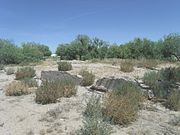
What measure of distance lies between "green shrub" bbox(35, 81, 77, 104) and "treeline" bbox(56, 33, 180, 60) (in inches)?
1900

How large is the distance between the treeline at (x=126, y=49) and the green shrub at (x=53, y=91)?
158 feet

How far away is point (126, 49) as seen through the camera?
2852 inches

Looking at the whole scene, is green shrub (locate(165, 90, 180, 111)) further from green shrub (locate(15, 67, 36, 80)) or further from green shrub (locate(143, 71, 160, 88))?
green shrub (locate(15, 67, 36, 80))

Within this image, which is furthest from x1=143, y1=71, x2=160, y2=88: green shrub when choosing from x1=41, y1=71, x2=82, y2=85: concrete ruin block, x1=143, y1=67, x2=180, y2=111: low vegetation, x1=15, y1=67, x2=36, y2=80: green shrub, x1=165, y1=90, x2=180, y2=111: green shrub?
x1=15, y1=67, x2=36, y2=80: green shrub

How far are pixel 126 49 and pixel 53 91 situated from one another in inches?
2415

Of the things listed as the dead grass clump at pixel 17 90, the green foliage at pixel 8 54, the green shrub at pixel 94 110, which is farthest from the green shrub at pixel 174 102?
the green foliage at pixel 8 54

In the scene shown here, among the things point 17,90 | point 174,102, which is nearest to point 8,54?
point 17,90

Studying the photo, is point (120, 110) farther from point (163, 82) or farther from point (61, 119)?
point (163, 82)

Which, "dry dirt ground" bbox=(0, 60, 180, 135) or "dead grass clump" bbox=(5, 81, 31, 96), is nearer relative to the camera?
"dry dirt ground" bbox=(0, 60, 180, 135)

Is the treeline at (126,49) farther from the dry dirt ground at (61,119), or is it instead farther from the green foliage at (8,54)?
the dry dirt ground at (61,119)

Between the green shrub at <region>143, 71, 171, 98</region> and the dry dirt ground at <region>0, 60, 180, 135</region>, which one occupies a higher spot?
the green shrub at <region>143, 71, 171, 98</region>

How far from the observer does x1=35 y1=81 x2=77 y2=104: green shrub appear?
39.4ft

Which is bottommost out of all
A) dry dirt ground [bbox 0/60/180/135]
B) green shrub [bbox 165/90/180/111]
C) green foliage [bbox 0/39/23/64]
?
dry dirt ground [bbox 0/60/180/135]

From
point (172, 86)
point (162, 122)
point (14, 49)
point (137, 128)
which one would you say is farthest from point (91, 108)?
point (14, 49)
